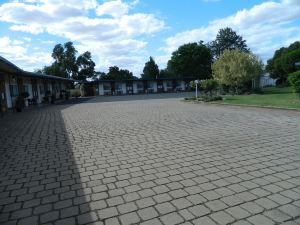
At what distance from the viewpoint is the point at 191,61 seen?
68125 mm

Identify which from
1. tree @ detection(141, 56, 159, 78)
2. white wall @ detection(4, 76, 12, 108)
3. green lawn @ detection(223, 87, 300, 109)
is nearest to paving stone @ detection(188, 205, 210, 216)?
green lawn @ detection(223, 87, 300, 109)

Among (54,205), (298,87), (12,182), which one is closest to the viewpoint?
(54,205)

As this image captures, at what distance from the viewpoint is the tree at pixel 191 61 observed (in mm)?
68062

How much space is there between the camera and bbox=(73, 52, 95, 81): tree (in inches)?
2943

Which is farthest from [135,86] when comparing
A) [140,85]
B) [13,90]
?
[13,90]

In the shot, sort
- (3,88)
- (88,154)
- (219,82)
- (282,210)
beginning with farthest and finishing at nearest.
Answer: (219,82)
(3,88)
(88,154)
(282,210)

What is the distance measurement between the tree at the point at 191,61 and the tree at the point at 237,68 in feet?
128

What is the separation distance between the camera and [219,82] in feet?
94.8

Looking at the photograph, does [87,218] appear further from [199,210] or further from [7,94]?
[7,94]

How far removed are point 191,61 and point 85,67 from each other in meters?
30.3

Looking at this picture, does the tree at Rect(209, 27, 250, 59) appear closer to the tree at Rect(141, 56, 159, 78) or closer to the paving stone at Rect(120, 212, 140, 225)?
the tree at Rect(141, 56, 159, 78)

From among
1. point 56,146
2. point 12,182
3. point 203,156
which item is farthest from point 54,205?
point 56,146

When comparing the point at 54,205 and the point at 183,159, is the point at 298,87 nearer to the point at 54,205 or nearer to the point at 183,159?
the point at 183,159

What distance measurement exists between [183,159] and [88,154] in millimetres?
2279
